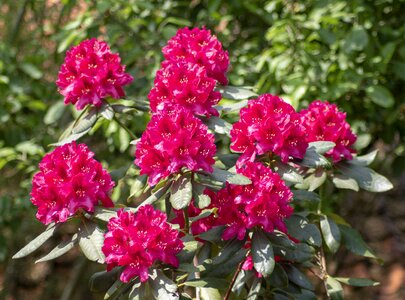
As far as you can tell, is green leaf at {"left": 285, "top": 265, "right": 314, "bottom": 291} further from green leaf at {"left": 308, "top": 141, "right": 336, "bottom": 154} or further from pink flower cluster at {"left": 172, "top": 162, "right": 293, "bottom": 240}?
green leaf at {"left": 308, "top": 141, "right": 336, "bottom": 154}

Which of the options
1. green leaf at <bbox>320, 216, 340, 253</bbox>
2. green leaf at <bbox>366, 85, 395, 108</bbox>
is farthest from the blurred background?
green leaf at <bbox>320, 216, 340, 253</bbox>

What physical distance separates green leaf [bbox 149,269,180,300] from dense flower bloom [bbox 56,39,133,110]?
617 mm

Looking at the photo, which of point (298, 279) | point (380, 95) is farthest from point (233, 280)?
point (380, 95)

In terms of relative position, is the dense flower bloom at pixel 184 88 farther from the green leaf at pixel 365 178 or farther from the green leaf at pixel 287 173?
the green leaf at pixel 365 178

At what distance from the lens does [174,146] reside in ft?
6.36

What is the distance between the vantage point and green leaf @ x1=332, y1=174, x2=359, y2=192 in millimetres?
2391

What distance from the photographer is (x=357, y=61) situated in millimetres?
3566

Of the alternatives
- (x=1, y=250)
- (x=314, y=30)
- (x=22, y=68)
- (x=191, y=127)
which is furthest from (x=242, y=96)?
(x=1, y=250)

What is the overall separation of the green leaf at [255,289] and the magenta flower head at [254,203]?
0.18m

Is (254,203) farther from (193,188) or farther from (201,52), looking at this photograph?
(201,52)

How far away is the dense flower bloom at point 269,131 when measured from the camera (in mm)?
2090

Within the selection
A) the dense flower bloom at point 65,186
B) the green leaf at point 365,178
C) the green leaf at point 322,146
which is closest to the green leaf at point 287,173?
the green leaf at point 322,146

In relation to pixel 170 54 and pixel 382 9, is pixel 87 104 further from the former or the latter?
pixel 382 9

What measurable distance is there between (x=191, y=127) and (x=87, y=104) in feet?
1.75
